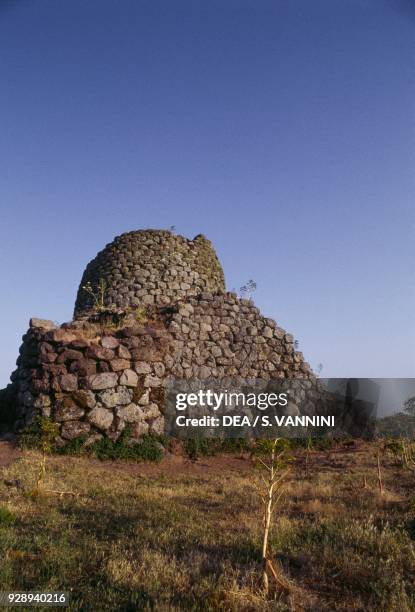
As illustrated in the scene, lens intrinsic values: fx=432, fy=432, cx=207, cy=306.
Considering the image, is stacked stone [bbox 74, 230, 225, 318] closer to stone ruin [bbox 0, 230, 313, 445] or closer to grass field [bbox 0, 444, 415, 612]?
stone ruin [bbox 0, 230, 313, 445]

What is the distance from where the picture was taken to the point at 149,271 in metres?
14.3

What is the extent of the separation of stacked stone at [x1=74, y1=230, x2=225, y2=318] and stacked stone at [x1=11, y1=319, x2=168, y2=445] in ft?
9.14

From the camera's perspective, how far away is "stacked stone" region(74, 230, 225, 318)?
1395 cm

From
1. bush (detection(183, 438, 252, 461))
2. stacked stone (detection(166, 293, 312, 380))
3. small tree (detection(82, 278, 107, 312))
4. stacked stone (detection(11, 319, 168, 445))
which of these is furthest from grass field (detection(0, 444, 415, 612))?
small tree (detection(82, 278, 107, 312))

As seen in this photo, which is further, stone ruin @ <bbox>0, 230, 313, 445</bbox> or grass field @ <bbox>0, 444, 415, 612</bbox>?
stone ruin @ <bbox>0, 230, 313, 445</bbox>

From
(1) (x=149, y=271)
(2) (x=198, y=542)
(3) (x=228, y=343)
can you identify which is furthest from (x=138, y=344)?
(2) (x=198, y=542)

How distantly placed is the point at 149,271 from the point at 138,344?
13.7 ft

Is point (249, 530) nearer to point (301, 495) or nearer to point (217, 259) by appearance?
point (301, 495)

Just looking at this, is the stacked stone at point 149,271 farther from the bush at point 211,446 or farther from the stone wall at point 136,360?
the bush at point 211,446

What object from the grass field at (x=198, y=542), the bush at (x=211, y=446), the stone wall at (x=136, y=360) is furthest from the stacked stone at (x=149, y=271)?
the grass field at (x=198, y=542)

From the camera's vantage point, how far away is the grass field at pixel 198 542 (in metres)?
3.24

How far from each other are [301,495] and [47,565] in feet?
13.8

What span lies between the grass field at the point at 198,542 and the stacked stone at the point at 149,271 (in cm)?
702

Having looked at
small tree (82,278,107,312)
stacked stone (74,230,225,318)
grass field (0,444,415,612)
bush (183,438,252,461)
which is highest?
stacked stone (74,230,225,318)
